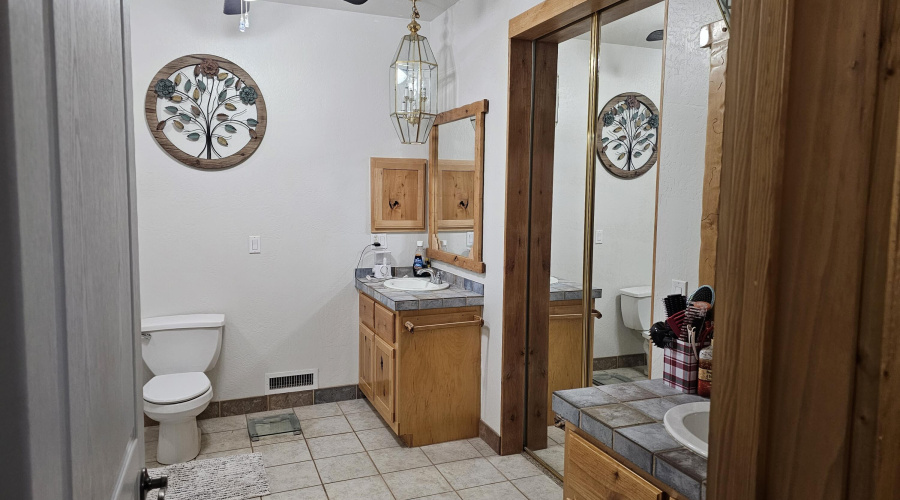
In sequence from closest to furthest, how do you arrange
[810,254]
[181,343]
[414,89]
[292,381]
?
[810,254]
[181,343]
[414,89]
[292,381]

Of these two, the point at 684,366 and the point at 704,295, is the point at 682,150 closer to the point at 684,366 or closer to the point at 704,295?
the point at 704,295

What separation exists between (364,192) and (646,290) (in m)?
2.29

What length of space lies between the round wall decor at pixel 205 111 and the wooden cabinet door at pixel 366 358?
4.54ft

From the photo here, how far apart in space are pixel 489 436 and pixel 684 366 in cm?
178

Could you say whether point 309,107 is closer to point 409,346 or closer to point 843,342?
point 409,346

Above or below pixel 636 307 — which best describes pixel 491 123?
above

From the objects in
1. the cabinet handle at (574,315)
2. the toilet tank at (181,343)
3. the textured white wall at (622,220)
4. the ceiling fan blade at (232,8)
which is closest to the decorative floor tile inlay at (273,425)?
the toilet tank at (181,343)

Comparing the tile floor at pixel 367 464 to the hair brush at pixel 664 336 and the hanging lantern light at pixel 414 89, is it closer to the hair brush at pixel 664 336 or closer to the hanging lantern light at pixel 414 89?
the hair brush at pixel 664 336

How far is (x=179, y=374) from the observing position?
3.39m

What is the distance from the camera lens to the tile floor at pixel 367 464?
113 inches

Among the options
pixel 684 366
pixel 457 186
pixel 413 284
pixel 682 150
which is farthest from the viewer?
pixel 413 284

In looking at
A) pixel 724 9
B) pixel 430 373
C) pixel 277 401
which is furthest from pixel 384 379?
pixel 724 9

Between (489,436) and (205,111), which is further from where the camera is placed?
(205,111)

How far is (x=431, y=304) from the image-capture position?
10.8ft
